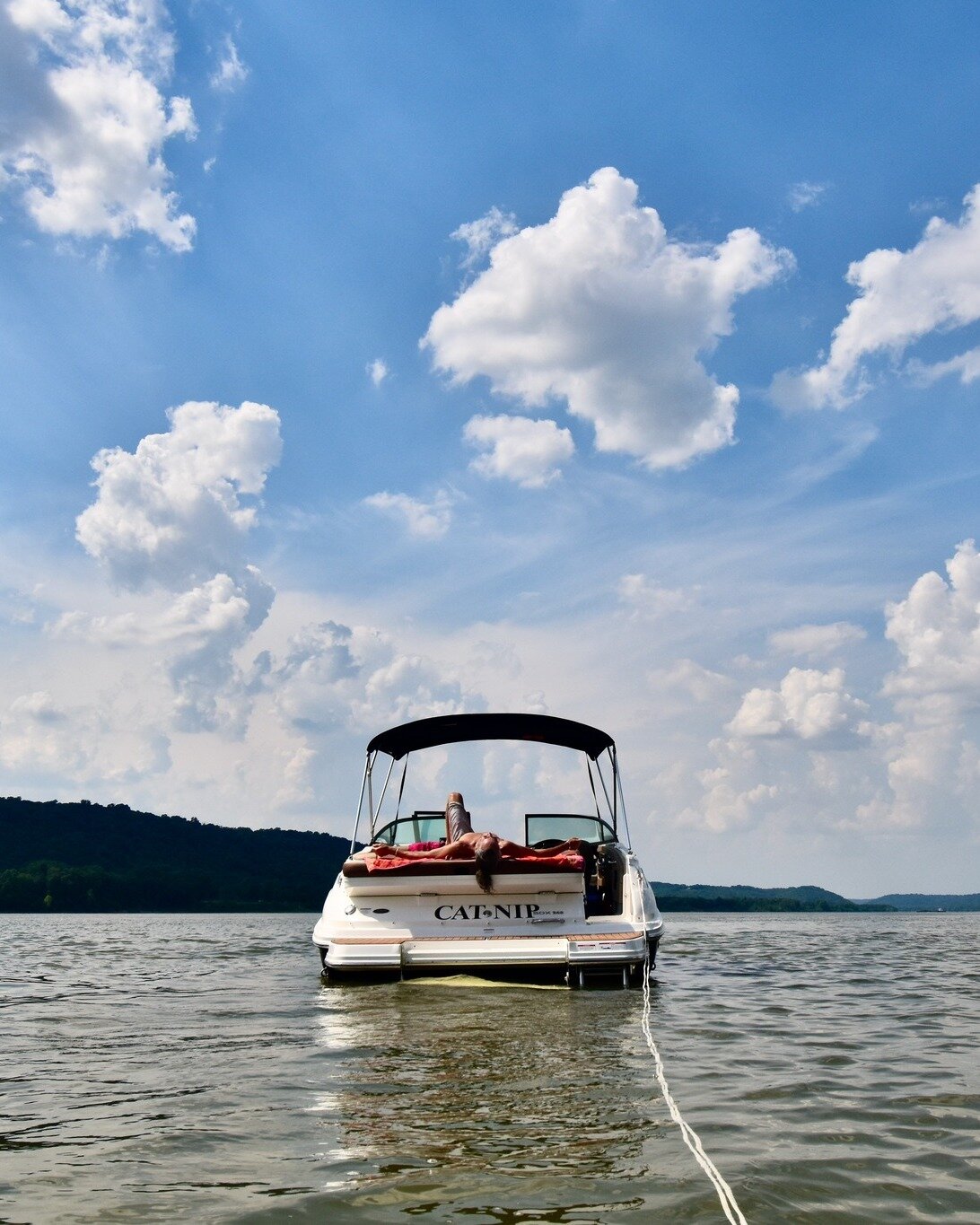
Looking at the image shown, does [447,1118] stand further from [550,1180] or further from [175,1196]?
[175,1196]

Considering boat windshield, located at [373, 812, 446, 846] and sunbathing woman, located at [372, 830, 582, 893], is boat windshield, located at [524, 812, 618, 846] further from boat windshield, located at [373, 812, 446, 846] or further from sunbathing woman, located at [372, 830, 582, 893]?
sunbathing woman, located at [372, 830, 582, 893]

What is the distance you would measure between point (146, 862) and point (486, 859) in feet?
366

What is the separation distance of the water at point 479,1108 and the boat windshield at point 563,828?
3999 mm

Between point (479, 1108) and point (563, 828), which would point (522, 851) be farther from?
point (479, 1108)

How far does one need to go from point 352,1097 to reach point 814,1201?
2693 mm

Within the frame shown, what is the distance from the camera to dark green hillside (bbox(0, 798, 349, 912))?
96.6 meters

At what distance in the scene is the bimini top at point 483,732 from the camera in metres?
15.8

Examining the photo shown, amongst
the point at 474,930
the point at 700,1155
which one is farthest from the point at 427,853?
the point at 700,1155

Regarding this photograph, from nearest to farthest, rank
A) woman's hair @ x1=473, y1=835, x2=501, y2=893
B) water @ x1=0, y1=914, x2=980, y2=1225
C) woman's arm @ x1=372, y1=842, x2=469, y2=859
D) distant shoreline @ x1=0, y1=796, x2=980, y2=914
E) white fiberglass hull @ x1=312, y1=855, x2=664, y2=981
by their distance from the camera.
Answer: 1. water @ x1=0, y1=914, x2=980, y2=1225
2. white fiberglass hull @ x1=312, y1=855, x2=664, y2=981
3. woman's hair @ x1=473, y1=835, x2=501, y2=893
4. woman's arm @ x1=372, y1=842, x2=469, y2=859
5. distant shoreline @ x1=0, y1=796, x2=980, y2=914

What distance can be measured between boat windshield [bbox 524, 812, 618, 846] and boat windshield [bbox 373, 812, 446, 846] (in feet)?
4.36

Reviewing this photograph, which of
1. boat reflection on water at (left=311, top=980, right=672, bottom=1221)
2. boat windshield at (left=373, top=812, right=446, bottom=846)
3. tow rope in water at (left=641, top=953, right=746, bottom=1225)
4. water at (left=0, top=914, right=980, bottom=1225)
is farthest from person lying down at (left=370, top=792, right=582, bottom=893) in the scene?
tow rope in water at (left=641, top=953, right=746, bottom=1225)

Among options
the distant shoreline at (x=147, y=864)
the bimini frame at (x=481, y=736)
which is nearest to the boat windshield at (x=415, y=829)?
the bimini frame at (x=481, y=736)

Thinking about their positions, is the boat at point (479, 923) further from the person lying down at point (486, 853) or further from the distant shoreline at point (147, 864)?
the distant shoreline at point (147, 864)

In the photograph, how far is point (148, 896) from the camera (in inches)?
3932
